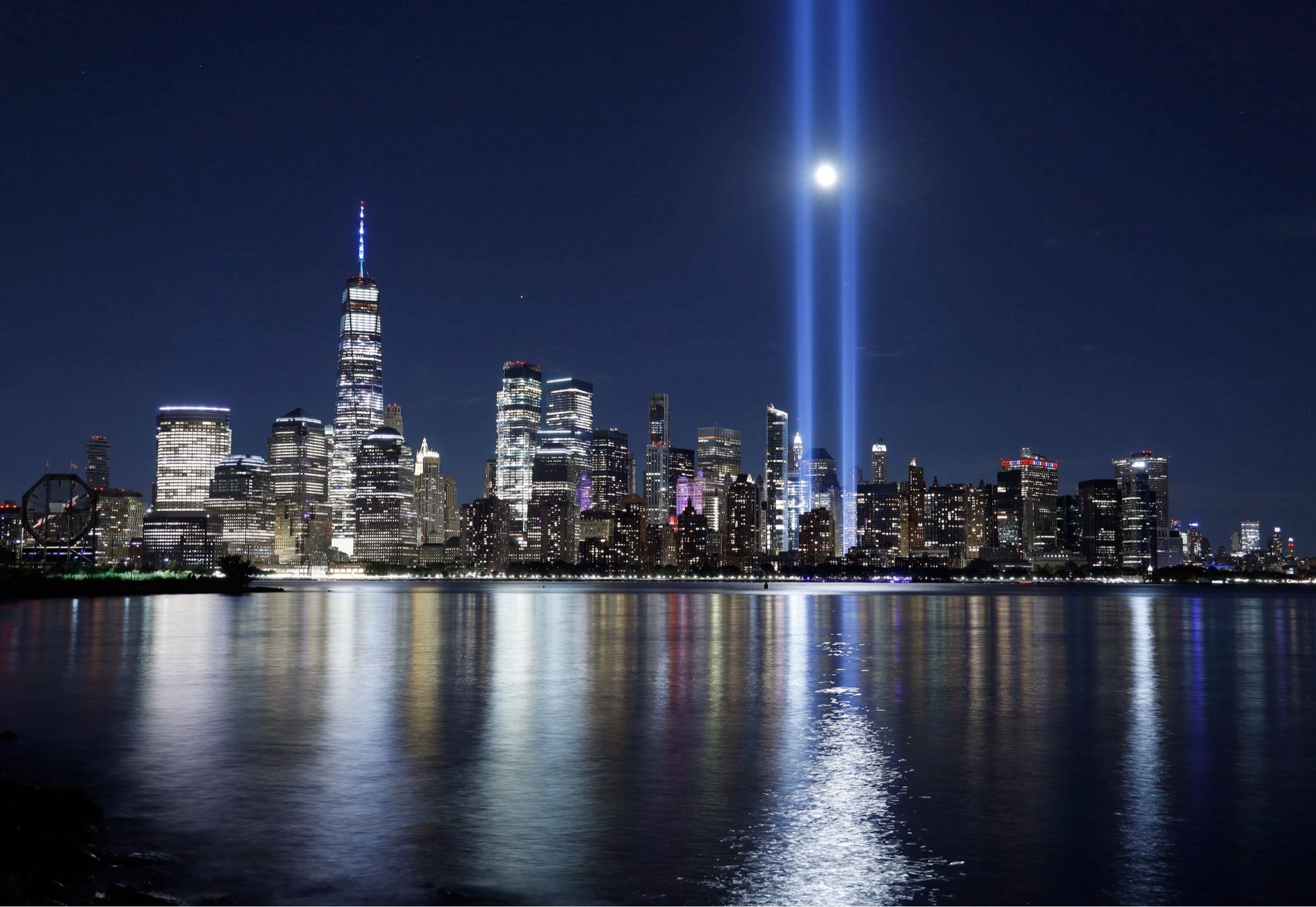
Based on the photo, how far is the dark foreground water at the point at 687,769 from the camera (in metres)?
18.2

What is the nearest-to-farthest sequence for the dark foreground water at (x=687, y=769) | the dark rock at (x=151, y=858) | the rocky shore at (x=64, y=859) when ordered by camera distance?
the rocky shore at (x=64, y=859) < the dark foreground water at (x=687, y=769) < the dark rock at (x=151, y=858)

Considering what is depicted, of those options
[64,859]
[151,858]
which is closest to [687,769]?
[151,858]

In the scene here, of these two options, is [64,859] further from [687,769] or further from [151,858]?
[687,769]

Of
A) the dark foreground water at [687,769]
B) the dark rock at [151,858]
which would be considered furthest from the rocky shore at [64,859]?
the dark foreground water at [687,769]

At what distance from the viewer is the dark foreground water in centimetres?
1820

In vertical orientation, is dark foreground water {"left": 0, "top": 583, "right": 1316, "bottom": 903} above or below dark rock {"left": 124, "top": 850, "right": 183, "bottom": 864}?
below

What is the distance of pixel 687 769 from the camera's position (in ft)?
89.0

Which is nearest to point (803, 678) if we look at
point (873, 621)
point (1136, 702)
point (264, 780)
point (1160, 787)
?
point (1136, 702)

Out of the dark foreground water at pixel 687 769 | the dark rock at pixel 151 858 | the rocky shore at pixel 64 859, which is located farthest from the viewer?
the dark rock at pixel 151 858

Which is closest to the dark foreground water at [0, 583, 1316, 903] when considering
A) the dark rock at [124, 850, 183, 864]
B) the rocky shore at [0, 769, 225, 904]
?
the dark rock at [124, 850, 183, 864]

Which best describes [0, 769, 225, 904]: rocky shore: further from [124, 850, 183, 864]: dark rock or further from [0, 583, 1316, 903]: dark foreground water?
[0, 583, 1316, 903]: dark foreground water

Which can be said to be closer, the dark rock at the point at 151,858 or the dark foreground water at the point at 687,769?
the dark foreground water at the point at 687,769

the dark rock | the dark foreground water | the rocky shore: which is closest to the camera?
the rocky shore

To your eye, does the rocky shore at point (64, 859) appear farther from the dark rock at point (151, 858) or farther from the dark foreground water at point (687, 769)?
the dark foreground water at point (687, 769)
